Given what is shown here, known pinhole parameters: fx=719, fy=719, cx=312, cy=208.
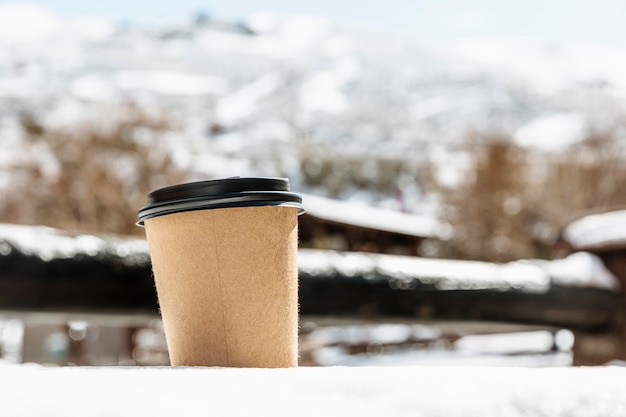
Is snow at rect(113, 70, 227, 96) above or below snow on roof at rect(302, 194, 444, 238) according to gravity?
above

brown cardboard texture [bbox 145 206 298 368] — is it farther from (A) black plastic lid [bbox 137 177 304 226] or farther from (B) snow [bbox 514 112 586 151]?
(B) snow [bbox 514 112 586 151]

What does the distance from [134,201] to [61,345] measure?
5269mm

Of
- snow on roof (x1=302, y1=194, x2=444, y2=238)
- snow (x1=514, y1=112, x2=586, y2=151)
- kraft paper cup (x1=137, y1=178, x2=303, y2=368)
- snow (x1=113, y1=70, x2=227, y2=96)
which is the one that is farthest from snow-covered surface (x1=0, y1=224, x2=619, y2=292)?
snow (x1=113, y1=70, x2=227, y2=96)

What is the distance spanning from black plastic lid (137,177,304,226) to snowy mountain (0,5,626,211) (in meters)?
43.8

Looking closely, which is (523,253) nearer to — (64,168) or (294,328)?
(64,168)

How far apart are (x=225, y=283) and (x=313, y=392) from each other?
0.31 m

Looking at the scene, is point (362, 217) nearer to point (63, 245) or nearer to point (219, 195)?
point (63, 245)

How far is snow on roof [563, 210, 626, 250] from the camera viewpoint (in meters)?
2.17

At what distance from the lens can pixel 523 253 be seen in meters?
28.2

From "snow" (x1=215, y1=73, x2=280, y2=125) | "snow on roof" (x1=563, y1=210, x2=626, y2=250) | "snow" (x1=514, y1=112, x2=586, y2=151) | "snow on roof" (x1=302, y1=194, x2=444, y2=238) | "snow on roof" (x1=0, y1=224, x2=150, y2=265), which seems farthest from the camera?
"snow" (x1=215, y1=73, x2=280, y2=125)

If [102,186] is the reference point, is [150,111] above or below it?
above

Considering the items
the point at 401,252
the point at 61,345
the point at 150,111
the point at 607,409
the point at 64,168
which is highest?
the point at 150,111

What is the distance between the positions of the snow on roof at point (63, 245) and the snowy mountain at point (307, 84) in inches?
1689

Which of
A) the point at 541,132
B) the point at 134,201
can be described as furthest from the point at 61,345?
the point at 541,132
